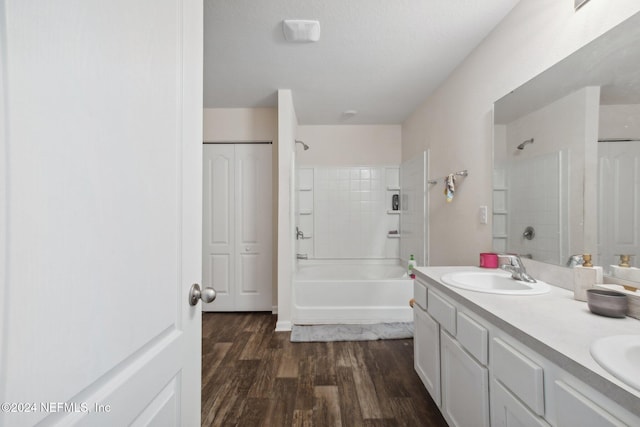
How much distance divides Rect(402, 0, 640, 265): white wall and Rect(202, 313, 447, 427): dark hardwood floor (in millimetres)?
1041


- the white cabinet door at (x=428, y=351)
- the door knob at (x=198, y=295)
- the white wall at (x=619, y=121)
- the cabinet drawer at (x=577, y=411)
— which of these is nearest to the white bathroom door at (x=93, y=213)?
the door knob at (x=198, y=295)

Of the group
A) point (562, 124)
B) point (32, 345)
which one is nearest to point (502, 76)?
point (562, 124)

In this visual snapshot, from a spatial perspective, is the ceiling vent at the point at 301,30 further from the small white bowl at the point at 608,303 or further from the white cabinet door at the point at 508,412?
the white cabinet door at the point at 508,412

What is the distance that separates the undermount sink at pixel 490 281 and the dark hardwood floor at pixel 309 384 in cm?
81

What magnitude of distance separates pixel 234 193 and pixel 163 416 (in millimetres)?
2820

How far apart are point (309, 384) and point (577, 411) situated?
156 centimetres

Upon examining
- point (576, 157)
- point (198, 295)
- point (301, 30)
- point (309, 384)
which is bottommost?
point (309, 384)

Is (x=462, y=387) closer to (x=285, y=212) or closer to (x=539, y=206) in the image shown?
(x=539, y=206)

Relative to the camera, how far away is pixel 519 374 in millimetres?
904

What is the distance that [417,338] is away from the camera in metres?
1.86

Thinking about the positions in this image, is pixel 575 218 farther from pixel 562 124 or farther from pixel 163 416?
pixel 163 416

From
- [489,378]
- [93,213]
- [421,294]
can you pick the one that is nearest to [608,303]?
[489,378]

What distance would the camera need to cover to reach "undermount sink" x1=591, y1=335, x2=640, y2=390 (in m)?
0.62

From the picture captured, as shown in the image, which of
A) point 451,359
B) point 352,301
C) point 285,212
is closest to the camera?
point 451,359
